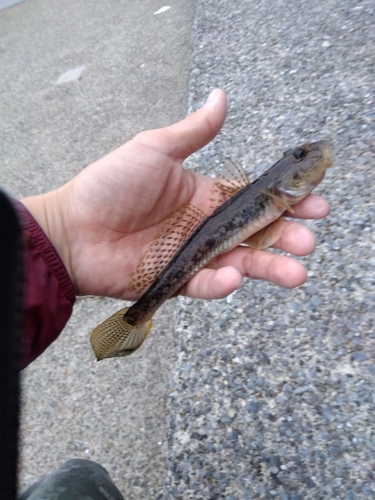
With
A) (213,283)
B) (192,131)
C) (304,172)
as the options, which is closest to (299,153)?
(304,172)

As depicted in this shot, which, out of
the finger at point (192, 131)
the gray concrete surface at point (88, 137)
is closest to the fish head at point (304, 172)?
the finger at point (192, 131)

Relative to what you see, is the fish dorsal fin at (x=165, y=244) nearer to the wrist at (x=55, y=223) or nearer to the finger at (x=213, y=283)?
the finger at (x=213, y=283)

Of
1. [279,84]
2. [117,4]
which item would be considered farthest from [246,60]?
[117,4]

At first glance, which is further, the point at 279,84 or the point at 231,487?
the point at 279,84

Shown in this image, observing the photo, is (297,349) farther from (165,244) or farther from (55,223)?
(55,223)

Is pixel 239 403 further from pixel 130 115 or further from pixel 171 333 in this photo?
pixel 130 115
